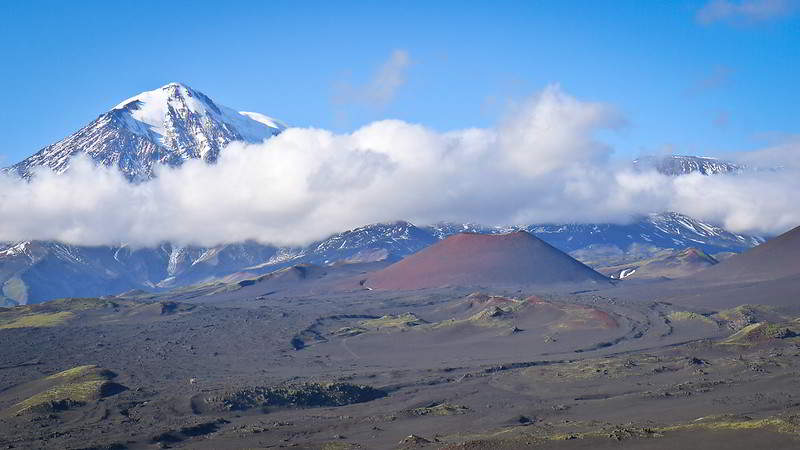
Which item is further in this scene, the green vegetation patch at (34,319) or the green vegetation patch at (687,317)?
the green vegetation patch at (34,319)

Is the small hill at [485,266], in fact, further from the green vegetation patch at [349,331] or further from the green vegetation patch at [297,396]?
the green vegetation patch at [297,396]

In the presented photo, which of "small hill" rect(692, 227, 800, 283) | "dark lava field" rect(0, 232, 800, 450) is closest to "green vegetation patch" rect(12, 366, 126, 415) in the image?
"dark lava field" rect(0, 232, 800, 450)

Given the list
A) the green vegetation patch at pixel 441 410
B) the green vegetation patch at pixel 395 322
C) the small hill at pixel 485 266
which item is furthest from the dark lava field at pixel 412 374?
Result: the small hill at pixel 485 266

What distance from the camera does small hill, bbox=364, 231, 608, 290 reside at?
17438 cm

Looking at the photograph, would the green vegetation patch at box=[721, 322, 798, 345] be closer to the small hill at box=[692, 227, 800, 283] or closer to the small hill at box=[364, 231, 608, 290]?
the small hill at box=[692, 227, 800, 283]

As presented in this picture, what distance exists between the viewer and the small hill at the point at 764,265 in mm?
155125

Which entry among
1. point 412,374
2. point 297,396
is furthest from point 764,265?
point 297,396

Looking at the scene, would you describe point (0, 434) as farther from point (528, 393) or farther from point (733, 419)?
point (733, 419)

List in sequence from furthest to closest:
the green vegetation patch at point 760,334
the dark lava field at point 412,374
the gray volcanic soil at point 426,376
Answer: the green vegetation patch at point 760,334, the dark lava field at point 412,374, the gray volcanic soil at point 426,376

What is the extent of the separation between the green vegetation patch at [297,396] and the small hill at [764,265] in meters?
109

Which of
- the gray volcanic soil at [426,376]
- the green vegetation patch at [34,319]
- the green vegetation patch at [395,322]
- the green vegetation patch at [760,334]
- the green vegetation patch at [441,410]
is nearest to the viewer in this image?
the gray volcanic soil at [426,376]

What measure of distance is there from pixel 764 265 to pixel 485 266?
171ft

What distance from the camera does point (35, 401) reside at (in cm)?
5800

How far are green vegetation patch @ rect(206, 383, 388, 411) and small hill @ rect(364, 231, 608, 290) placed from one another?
4298 inches
